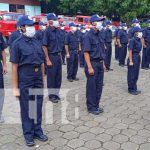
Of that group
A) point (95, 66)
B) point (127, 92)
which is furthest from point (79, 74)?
point (95, 66)

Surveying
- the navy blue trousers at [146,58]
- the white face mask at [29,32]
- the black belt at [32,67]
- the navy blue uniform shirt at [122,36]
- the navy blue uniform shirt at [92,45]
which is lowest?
the navy blue trousers at [146,58]

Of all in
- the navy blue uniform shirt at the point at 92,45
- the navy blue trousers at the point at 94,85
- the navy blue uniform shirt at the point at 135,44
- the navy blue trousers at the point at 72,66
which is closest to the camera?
the navy blue uniform shirt at the point at 92,45

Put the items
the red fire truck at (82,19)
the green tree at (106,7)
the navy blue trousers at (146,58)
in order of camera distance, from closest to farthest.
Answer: the navy blue trousers at (146,58) < the red fire truck at (82,19) < the green tree at (106,7)

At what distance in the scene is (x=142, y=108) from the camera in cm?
679

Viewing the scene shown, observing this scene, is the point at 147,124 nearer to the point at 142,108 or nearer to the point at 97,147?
the point at 142,108

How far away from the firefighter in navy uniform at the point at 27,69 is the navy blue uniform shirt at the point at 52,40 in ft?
7.12

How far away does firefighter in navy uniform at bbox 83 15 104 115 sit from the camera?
6.19 metres

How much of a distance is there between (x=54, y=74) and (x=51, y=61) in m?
0.31

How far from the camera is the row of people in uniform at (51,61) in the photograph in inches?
188

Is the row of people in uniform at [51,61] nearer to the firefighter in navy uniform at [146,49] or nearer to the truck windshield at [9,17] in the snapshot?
the firefighter in navy uniform at [146,49]

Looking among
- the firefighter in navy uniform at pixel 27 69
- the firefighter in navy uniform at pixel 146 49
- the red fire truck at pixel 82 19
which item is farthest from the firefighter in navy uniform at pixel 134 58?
the red fire truck at pixel 82 19

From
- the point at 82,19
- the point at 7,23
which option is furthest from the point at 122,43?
the point at 82,19

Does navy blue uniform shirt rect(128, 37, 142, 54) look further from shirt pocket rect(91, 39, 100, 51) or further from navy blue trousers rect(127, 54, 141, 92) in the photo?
shirt pocket rect(91, 39, 100, 51)

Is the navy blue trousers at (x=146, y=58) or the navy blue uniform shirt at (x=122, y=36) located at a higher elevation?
the navy blue uniform shirt at (x=122, y=36)
